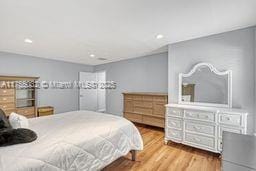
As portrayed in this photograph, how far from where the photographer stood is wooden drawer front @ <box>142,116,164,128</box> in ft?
13.2

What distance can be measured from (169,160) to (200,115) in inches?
40.0

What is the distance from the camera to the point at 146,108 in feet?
14.2

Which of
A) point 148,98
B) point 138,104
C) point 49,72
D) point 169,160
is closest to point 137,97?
point 138,104

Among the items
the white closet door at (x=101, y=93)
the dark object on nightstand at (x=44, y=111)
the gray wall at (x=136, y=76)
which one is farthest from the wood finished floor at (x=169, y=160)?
the white closet door at (x=101, y=93)

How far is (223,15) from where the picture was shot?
2.18m

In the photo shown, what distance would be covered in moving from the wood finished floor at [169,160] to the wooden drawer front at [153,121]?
0.80 meters

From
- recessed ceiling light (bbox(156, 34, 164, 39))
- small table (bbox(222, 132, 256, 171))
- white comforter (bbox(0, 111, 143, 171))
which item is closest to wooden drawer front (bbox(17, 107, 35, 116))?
white comforter (bbox(0, 111, 143, 171))

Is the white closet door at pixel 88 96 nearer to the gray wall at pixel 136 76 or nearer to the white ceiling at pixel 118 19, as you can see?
the gray wall at pixel 136 76

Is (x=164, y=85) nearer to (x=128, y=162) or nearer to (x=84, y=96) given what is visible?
(x=128, y=162)

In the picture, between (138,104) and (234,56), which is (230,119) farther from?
(138,104)

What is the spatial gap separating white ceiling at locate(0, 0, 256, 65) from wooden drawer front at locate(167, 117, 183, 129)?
1.76 m

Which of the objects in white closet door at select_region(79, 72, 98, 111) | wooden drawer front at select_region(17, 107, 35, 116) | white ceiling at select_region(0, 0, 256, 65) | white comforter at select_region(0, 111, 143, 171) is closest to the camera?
white comforter at select_region(0, 111, 143, 171)

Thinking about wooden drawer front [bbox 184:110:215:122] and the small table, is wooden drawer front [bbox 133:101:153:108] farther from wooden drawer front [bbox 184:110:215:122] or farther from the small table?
the small table

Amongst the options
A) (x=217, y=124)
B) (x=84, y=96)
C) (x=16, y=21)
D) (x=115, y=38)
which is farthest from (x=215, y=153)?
(x=84, y=96)
